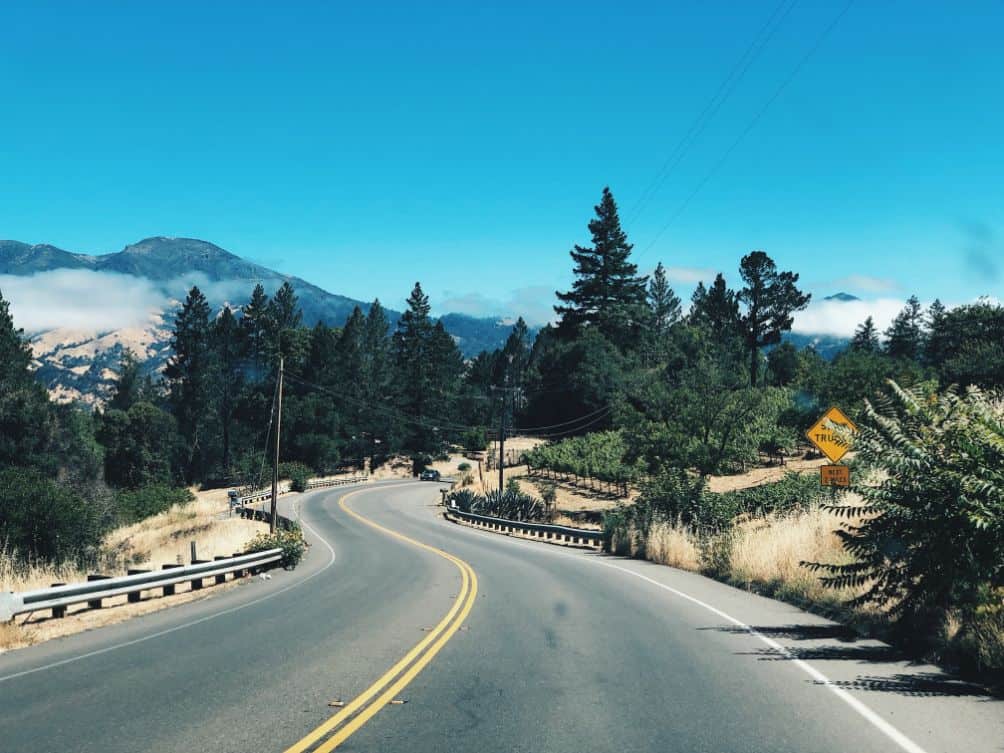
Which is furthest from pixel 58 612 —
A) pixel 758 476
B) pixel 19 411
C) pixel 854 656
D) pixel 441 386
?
pixel 441 386

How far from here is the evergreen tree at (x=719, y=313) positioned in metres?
115

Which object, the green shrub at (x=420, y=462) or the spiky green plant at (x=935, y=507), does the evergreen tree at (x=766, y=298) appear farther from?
the spiky green plant at (x=935, y=507)

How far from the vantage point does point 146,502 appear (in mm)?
54406

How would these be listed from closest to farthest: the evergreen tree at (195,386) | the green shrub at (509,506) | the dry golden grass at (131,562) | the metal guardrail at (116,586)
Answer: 1. the metal guardrail at (116,586)
2. the dry golden grass at (131,562)
3. the green shrub at (509,506)
4. the evergreen tree at (195,386)

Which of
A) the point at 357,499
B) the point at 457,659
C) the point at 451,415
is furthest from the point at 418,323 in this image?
the point at 457,659

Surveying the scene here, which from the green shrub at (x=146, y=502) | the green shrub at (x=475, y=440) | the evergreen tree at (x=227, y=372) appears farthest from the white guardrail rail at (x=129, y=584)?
the green shrub at (x=475, y=440)

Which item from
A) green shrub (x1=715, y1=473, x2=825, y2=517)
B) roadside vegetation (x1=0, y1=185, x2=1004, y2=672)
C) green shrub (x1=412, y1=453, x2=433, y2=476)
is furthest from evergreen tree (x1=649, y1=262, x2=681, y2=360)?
green shrub (x1=715, y1=473, x2=825, y2=517)

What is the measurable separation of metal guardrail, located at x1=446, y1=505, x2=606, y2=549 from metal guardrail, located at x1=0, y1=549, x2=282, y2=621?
1460 cm

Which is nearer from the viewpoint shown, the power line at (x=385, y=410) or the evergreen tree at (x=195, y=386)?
the evergreen tree at (x=195, y=386)

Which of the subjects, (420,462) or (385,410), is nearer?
(420,462)

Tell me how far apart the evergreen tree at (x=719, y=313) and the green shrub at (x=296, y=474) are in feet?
189

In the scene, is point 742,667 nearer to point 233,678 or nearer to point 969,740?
point 969,740

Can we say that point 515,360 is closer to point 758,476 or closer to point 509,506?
point 758,476

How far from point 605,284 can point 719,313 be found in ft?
72.6
